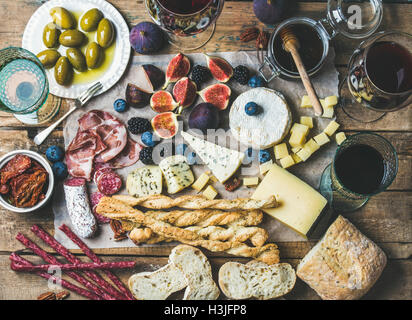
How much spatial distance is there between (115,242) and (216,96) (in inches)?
38.9

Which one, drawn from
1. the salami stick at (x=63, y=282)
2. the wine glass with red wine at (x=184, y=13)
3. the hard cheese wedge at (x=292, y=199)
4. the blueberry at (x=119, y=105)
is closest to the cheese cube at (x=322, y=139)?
the hard cheese wedge at (x=292, y=199)

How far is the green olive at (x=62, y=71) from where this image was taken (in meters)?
2.00

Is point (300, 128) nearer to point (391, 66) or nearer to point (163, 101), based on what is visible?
point (391, 66)

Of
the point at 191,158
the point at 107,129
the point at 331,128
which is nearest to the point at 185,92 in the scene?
the point at 191,158

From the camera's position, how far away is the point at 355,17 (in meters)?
2.03

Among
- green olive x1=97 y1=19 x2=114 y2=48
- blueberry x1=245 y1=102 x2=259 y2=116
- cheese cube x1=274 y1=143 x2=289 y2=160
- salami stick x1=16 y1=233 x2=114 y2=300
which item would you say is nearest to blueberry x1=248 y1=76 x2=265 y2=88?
blueberry x1=245 y1=102 x2=259 y2=116

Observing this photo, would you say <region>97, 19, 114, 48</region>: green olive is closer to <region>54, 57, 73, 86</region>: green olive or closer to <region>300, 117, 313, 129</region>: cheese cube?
<region>54, 57, 73, 86</region>: green olive

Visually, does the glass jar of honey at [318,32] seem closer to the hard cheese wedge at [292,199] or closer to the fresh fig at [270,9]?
the fresh fig at [270,9]

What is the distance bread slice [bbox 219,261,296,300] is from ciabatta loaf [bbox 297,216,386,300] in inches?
5.0

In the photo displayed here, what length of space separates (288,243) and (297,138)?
0.59 meters

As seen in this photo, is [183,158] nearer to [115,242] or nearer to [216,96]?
[216,96]

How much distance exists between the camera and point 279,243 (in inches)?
81.2
